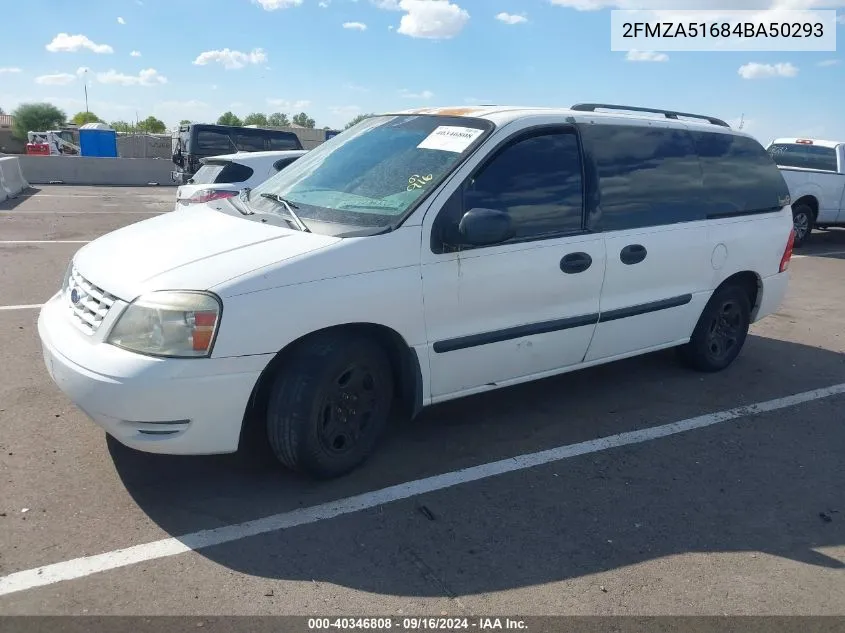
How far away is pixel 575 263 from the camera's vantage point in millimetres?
4316

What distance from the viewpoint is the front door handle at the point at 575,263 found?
426 centimetres

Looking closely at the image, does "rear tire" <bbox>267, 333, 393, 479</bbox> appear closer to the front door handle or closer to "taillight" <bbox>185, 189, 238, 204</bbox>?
the front door handle

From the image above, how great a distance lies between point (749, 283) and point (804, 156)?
9427 millimetres

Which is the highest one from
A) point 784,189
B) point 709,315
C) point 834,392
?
point 784,189

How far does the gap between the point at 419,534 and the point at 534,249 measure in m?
1.74

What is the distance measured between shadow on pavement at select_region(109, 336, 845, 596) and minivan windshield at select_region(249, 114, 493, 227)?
139 centimetres

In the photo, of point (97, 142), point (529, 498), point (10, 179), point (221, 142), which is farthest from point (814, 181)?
point (97, 142)

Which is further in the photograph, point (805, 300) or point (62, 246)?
point (62, 246)

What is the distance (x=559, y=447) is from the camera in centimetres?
430

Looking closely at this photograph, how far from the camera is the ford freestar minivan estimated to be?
3199mm

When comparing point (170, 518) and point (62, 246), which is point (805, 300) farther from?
point (62, 246)

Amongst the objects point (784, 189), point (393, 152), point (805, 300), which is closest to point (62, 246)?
point (393, 152)

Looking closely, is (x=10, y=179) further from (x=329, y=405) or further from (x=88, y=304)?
(x=329, y=405)

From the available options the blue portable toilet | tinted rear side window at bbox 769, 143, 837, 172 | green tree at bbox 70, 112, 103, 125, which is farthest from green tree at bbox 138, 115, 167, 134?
tinted rear side window at bbox 769, 143, 837, 172
